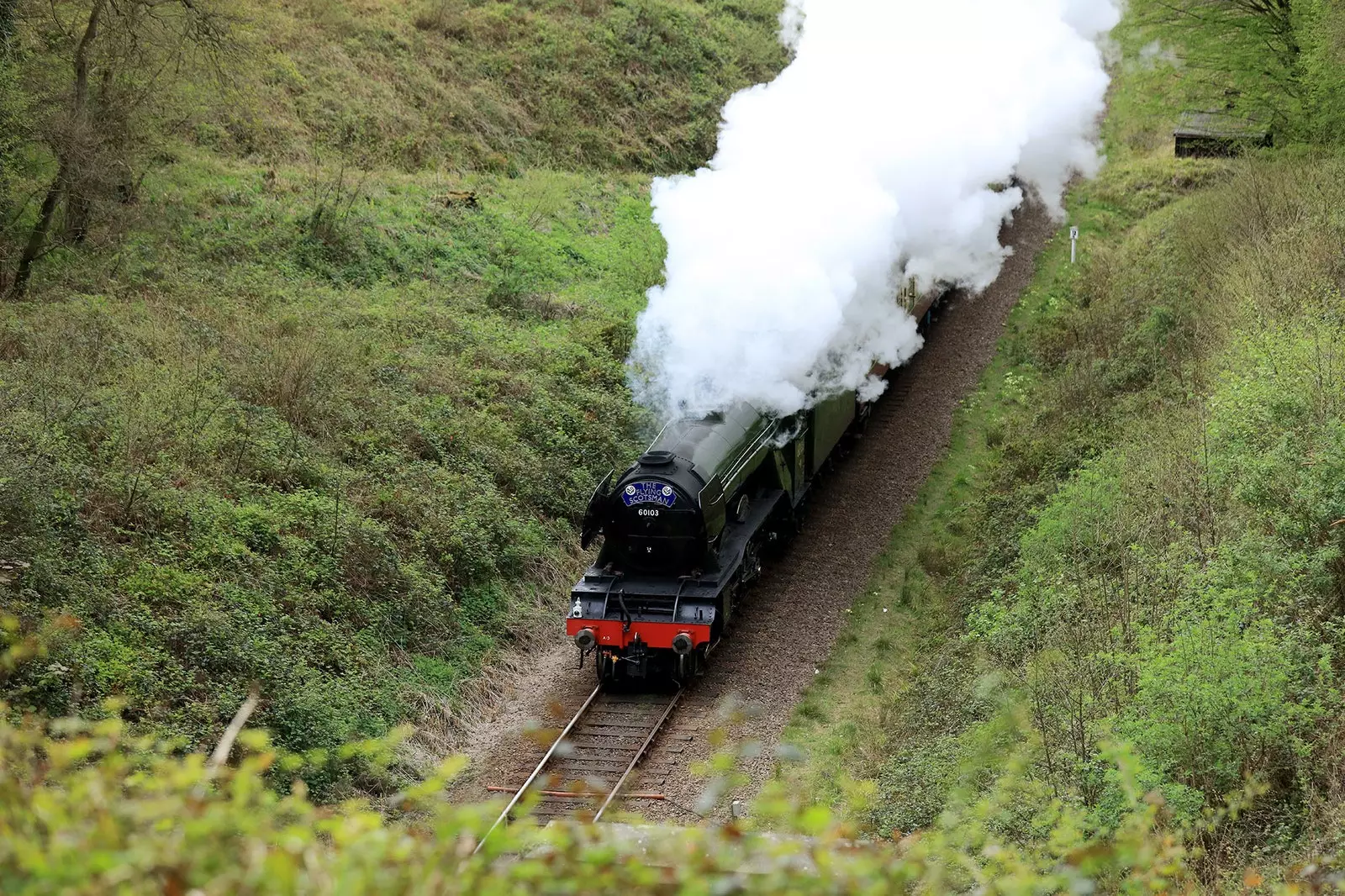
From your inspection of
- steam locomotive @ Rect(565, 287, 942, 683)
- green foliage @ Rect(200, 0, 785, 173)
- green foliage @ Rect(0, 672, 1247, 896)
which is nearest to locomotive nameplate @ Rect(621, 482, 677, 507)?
steam locomotive @ Rect(565, 287, 942, 683)

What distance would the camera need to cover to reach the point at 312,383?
55.7 feet

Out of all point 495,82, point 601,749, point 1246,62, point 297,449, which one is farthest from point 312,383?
point 1246,62

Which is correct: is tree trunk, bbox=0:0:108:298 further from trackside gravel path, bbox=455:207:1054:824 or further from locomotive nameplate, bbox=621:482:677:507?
locomotive nameplate, bbox=621:482:677:507

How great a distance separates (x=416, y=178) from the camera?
87.1 feet

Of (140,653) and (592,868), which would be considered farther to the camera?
(140,653)

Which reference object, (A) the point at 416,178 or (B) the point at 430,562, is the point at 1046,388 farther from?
(A) the point at 416,178

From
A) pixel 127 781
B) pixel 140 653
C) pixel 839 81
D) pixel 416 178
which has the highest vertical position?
pixel 839 81

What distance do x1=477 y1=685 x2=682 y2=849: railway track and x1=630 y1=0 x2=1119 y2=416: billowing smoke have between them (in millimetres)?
3774

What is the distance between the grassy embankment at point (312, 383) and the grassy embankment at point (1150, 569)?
5212 mm

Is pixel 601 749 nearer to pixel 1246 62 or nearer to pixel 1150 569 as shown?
pixel 1150 569

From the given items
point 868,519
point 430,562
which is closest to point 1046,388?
point 868,519

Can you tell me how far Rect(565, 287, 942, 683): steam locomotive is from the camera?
13953 mm

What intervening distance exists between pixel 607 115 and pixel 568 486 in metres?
18.0

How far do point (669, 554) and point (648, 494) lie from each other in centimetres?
89
